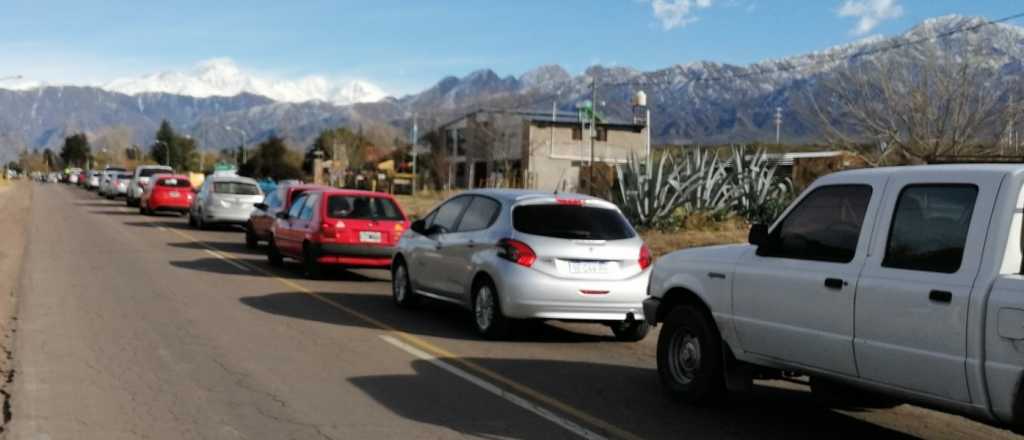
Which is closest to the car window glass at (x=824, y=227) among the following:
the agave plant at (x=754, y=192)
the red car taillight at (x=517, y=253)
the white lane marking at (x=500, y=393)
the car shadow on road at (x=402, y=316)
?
the white lane marking at (x=500, y=393)

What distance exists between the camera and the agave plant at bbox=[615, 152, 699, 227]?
23984mm

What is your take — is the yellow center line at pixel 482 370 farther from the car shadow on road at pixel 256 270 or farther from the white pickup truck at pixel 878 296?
the car shadow on road at pixel 256 270

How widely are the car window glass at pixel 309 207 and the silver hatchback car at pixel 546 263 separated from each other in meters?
5.77

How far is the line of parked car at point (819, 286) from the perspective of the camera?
564 centimetres

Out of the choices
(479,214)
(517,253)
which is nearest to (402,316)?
(479,214)

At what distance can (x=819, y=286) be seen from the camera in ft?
21.9

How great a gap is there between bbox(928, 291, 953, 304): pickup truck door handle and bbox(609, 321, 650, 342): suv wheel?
18.1 feet

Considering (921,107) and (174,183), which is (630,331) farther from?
(174,183)

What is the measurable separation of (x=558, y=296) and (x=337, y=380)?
2.73 metres

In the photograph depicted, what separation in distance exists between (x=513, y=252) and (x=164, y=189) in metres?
27.4

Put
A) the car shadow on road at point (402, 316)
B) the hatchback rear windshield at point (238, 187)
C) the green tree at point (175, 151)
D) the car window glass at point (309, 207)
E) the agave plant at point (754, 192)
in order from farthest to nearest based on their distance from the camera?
the green tree at point (175, 151) → the hatchback rear windshield at point (238, 187) → the agave plant at point (754, 192) → the car window glass at point (309, 207) → the car shadow on road at point (402, 316)

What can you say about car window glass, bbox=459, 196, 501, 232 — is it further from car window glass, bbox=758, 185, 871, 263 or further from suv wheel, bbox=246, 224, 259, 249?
suv wheel, bbox=246, 224, 259, 249

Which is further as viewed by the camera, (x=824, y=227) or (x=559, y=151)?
(x=559, y=151)

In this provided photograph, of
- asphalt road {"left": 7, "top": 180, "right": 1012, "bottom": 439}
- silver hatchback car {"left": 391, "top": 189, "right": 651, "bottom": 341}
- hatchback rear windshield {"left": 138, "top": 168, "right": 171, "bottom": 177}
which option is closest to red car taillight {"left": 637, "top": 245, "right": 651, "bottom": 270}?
silver hatchback car {"left": 391, "top": 189, "right": 651, "bottom": 341}
